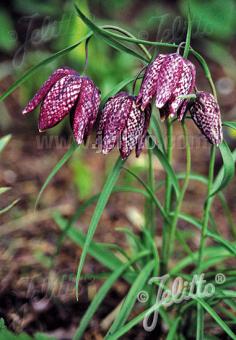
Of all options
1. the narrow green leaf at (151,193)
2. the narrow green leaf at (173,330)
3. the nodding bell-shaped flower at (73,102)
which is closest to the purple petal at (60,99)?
the nodding bell-shaped flower at (73,102)

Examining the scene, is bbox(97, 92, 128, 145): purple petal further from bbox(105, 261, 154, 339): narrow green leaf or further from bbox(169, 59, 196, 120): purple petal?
bbox(105, 261, 154, 339): narrow green leaf

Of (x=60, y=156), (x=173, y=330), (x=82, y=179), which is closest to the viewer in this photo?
(x=173, y=330)

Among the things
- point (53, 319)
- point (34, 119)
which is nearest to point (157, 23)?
point (34, 119)

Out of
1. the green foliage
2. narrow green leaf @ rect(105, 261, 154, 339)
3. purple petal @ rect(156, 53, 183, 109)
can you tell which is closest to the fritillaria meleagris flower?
purple petal @ rect(156, 53, 183, 109)

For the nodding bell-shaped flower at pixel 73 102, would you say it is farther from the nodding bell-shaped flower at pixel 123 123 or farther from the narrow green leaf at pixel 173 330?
the narrow green leaf at pixel 173 330

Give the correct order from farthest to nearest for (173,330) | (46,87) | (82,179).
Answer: (82,179) → (173,330) → (46,87)

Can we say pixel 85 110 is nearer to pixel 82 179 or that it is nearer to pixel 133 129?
pixel 133 129

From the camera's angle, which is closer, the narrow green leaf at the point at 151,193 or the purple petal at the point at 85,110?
the purple petal at the point at 85,110

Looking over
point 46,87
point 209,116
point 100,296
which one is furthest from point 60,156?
point 209,116
